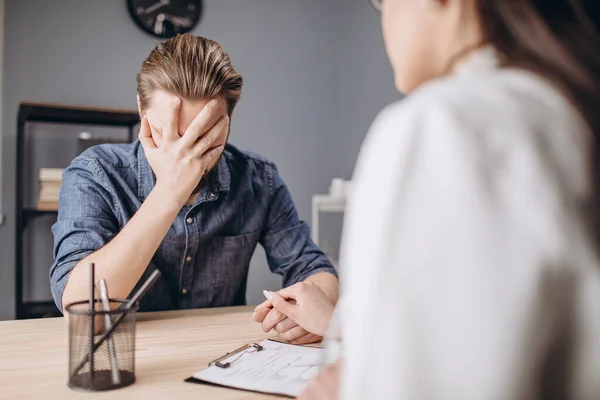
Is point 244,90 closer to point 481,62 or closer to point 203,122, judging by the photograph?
point 203,122

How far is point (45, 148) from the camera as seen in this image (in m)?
2.94

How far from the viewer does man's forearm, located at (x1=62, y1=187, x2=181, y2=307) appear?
106cm

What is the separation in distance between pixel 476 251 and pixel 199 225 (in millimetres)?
1133

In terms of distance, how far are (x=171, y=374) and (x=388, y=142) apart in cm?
58

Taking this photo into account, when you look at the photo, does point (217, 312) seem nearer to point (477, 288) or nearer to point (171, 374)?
point (171, 374)

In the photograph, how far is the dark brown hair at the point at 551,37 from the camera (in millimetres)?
396

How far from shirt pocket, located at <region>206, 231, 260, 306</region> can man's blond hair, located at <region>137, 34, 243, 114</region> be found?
349mm

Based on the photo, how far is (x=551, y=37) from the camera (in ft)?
1.35

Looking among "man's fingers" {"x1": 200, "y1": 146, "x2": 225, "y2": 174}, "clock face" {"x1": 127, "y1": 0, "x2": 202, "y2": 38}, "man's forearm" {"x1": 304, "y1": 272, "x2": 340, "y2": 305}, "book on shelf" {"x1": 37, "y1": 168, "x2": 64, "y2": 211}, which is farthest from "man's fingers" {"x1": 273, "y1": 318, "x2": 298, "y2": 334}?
"clock face" {"x1": 127, "y1": 0, "x2": 202, "y2": 38}

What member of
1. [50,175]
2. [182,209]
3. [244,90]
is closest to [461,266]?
[182,209]

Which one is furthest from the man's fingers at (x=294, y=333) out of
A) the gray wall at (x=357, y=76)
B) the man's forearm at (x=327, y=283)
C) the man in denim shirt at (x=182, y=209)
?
the gray wall at (x=357, y=76)

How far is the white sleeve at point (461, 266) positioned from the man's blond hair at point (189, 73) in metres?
0.99

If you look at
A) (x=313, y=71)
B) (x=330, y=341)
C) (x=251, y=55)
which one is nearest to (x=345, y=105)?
(x=313, y=71)

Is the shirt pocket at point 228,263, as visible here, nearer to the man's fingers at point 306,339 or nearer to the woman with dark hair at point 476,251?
the man's fingers at point 306,339
